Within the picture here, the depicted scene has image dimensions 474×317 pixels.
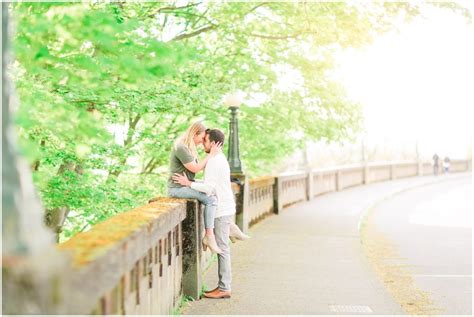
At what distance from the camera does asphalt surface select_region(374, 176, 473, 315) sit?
10.1 metres

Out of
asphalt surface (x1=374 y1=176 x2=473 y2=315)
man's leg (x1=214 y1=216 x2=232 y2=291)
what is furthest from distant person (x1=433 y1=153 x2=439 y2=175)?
man's leg (x1=214 y1=216 x2=232 y2=291)

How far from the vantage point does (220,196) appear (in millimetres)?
8875

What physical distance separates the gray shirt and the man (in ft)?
0.59

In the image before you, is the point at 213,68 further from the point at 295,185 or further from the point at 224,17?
the point at 295,185

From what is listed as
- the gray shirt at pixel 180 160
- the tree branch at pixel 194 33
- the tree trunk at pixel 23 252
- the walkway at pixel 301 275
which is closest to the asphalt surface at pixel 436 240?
the walkway at pixel 301 275

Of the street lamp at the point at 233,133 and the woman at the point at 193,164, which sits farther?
the street lamp at the point at 233,133

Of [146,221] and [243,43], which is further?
[243,43]

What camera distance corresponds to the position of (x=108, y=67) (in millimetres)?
6102

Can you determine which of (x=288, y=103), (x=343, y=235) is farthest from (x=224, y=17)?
(x=343, y=235)

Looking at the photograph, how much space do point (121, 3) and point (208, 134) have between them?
5.43 meters

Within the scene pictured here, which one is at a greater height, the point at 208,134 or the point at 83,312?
the point at 208,134

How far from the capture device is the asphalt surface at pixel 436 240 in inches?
397

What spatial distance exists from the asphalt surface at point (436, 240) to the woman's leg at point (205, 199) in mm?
2810

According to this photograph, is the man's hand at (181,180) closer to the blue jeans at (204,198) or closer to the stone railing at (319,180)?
the blue jeans at (204,198)
